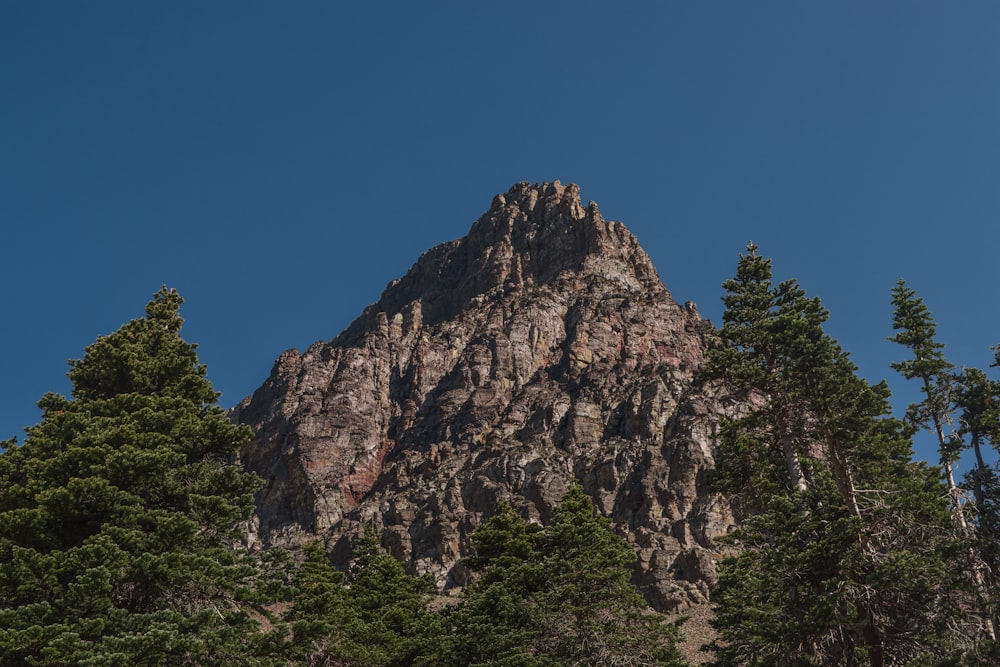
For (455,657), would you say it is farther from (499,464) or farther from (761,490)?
(499,464)

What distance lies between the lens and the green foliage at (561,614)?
86.2 feet

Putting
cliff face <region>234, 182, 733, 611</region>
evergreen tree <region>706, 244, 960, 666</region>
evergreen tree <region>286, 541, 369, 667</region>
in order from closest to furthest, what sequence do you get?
evergreen tree <region>706, 244, 960, 666</region>
evergreen tree <region>286, 541, 369, 667</region>
cliff face <region>234, 182, 733, 611</region>

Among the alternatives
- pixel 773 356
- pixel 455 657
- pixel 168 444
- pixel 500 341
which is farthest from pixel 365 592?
pixel 500 341

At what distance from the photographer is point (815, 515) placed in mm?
20797

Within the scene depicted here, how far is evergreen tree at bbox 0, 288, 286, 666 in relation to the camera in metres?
16.3

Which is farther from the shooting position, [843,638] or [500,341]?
[500,341]

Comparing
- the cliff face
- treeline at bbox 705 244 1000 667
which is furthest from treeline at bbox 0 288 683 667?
the cliff face

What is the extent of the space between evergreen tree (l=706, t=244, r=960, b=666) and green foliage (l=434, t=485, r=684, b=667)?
375 cm

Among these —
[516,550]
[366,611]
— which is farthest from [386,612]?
[516,550]

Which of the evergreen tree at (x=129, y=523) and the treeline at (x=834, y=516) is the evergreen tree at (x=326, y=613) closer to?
the evergreen tree at (x=129, y=523)

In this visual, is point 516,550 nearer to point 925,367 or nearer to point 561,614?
point 561,614

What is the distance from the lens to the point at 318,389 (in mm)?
167625

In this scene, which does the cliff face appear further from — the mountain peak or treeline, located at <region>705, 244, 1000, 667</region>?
treeline, located at <region>705, 244, 1000, 667</region>

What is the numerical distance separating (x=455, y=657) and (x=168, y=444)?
535 inches
